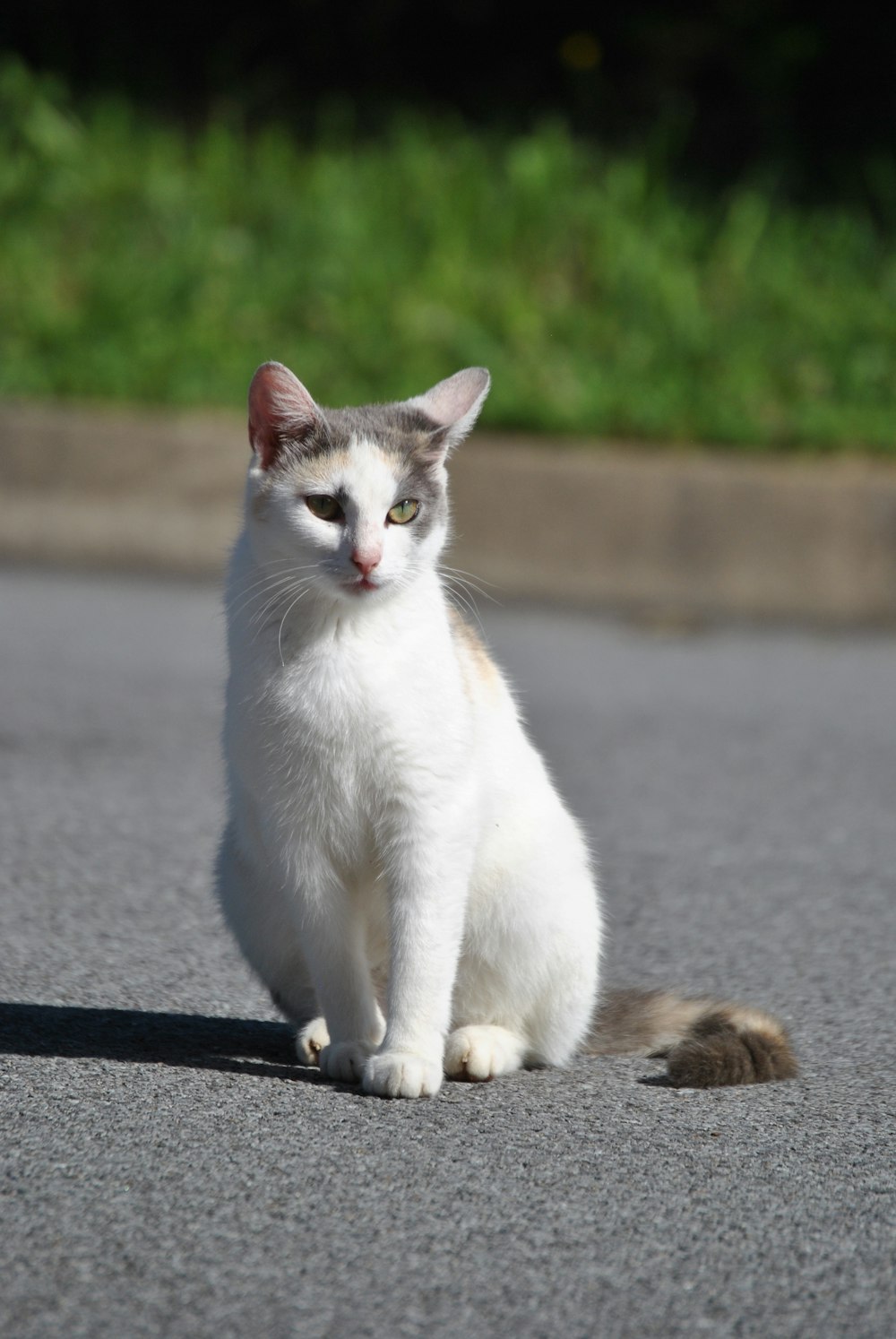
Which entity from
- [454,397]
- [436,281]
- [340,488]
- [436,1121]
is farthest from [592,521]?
[436,1121]

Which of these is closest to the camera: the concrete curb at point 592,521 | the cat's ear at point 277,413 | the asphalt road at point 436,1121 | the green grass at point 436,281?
the asphalt road at point 436,1121

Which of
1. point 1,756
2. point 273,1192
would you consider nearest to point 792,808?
point 1,756

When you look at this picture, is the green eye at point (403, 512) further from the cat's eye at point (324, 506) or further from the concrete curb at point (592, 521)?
the concrete curb at point (592, 521)

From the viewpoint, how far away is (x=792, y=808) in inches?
167

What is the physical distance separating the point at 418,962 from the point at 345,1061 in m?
0.19

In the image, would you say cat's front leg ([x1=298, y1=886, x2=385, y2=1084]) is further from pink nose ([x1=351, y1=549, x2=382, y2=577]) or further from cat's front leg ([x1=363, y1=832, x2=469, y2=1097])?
pink nose ([x1=351, y1=549, x2=382, y2=577])

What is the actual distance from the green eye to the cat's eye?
0.08 metres

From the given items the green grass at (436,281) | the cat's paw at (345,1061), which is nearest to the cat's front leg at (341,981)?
the cat's paw at (345,1061)

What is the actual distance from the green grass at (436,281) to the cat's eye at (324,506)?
14.7ft

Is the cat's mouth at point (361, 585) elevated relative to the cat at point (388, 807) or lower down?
elevated

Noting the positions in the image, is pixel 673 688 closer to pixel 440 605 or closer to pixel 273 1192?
pixel 440 605

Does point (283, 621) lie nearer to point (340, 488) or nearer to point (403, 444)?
point (340, 488)

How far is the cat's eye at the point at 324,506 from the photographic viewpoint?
7.50 feet

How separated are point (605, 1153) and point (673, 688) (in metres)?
3.47
